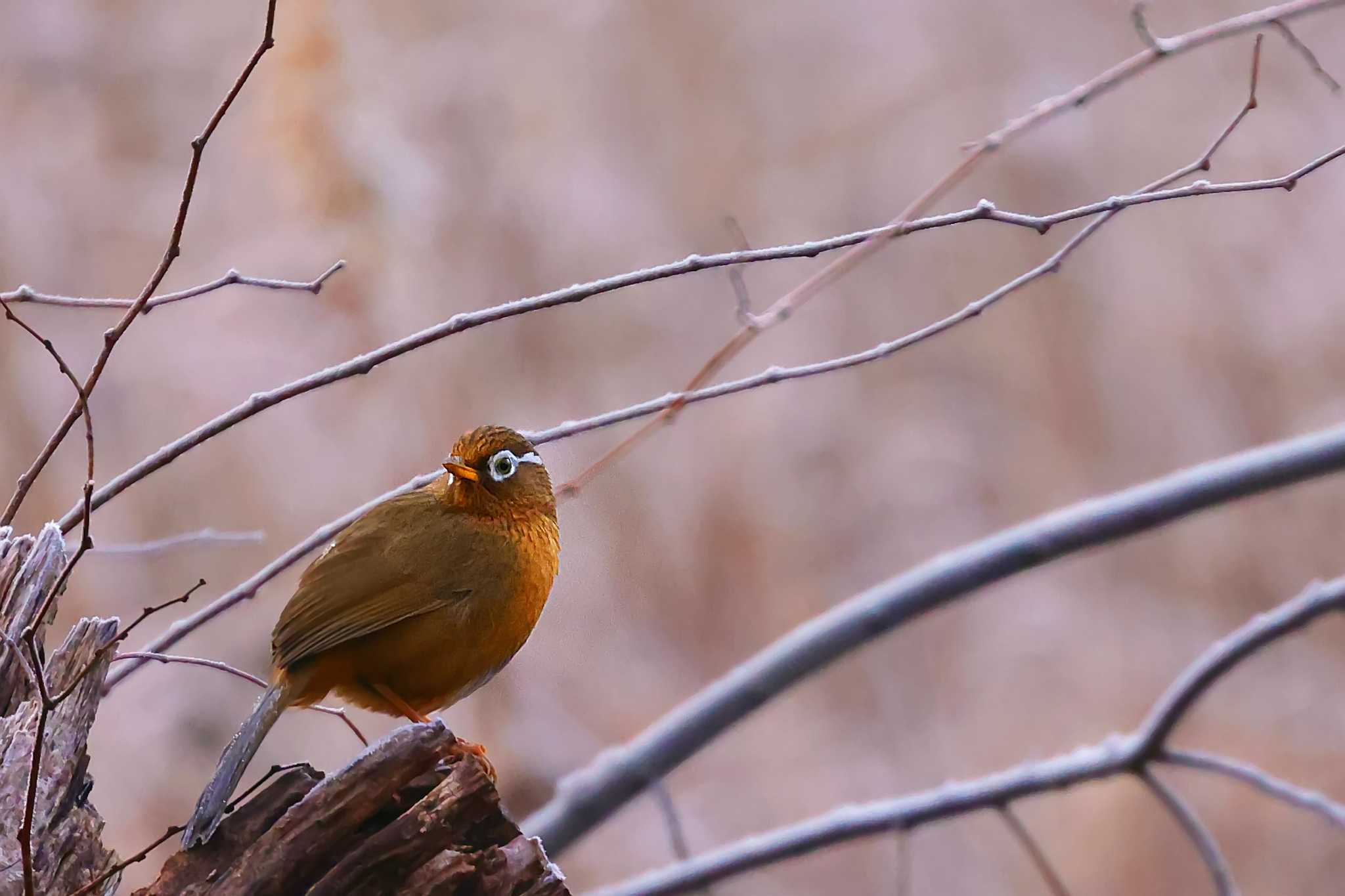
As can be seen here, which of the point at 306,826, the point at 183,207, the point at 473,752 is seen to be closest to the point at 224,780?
the point at 306,826

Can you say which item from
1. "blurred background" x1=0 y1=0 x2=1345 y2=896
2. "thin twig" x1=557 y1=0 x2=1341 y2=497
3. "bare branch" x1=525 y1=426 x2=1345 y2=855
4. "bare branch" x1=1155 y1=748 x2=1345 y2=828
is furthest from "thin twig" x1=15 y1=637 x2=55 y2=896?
"blurred background" x1=0 y1=0 x2=1345 y2=896

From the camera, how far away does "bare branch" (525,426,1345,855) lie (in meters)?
1.80

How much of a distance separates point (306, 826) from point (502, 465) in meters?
0.35

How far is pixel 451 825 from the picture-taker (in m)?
1.09

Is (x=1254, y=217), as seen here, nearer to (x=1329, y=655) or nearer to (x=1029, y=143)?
(x=1029, y=143)

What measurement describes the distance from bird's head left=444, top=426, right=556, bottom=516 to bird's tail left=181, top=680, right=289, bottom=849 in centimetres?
27

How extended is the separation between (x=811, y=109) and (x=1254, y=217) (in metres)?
1.31

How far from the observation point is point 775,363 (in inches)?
134

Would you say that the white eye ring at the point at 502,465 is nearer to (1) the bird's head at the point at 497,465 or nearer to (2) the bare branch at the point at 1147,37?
(1) the bird's head at the point at 497,465

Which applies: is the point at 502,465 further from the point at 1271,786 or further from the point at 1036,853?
the point at 1271,786

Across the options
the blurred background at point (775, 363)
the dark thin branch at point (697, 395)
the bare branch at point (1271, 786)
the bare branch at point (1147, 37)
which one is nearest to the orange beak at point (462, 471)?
the dark thin branch at point (697, 395)

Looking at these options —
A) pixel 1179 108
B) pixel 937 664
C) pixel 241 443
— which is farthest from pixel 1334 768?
pixel 241 443

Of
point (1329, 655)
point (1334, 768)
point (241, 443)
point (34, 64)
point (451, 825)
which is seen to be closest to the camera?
point (451, 825)

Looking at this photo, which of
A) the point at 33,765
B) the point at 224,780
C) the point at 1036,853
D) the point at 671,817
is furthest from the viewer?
the point at 671,817
